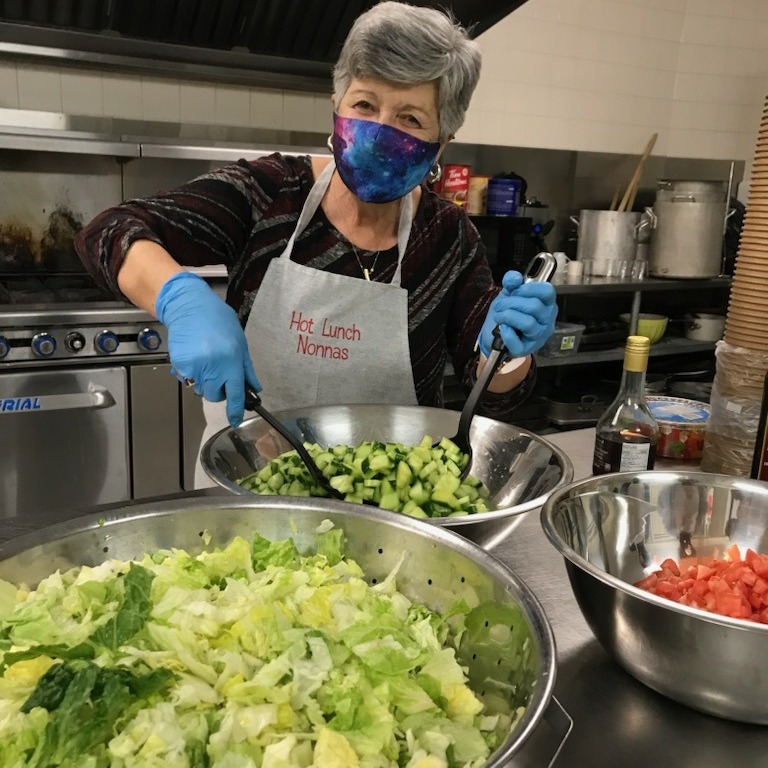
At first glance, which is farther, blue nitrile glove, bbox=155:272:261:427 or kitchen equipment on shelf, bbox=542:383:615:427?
kitchen equipment on shelf, bbox=542:383:615:427

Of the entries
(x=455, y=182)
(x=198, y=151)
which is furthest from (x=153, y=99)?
(x=455, y=182)

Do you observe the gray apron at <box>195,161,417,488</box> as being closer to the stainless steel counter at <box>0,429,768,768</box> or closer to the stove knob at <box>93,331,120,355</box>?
the stainless steel counter at <box>0,429,768,768</box>

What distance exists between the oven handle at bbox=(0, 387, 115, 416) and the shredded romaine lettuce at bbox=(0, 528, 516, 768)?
1915 mm

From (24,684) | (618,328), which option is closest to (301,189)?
(24,684)

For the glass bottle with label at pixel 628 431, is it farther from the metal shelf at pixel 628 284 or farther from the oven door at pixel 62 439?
the metal shelf at pixel 628 284

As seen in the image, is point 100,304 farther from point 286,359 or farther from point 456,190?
point 456,190

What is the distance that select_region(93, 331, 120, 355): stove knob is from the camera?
2.67 metres

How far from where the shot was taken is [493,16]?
306cm

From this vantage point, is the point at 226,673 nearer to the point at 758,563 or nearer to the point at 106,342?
the point at 758,563

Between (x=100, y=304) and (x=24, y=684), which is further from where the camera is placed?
(x=100, y=304)

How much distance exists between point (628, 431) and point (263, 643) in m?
0.90

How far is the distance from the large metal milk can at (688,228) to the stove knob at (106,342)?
10.1 ft

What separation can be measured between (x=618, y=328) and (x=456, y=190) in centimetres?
127

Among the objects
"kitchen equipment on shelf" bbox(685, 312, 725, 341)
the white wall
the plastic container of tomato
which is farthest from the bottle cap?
"kitchen equipment on shelf" bbox(685, 312, 725, 341)
